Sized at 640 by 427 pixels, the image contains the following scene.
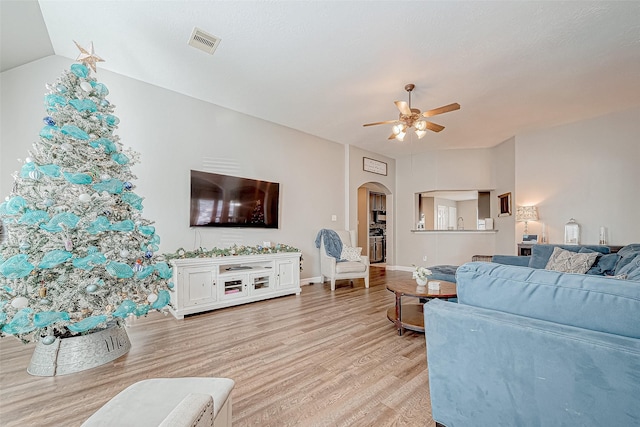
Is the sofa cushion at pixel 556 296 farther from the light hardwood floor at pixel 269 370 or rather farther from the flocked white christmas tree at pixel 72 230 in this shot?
the flocked white christmas tree at pixel 72 230

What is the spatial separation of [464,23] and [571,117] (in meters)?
3.58

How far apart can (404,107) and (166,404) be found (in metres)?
3.30

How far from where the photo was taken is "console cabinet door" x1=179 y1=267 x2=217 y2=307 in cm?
332

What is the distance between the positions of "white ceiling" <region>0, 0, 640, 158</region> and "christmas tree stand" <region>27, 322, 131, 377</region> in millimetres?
2729

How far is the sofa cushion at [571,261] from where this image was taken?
3014 millimetres

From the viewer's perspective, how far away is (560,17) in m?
2.38

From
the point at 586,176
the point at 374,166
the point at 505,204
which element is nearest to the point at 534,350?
the point at 586,176

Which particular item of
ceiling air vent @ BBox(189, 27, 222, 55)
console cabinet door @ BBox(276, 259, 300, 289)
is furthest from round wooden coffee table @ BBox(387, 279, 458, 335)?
ceiling air vent @ BBox(189, 27, 222, 55)

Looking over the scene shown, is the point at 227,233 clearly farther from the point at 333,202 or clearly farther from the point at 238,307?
the point at 333,202

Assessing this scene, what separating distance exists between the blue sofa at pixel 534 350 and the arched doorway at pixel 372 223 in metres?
6.49

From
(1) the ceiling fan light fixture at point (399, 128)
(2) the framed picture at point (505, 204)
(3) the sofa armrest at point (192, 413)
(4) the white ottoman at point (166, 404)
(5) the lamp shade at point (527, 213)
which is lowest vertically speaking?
(4) the white ottoman at point (166, 404)

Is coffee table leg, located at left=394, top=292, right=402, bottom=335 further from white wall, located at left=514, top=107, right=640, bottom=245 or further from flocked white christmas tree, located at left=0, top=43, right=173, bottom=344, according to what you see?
white wall, located at left=514, top=107, right=640, bottom=245

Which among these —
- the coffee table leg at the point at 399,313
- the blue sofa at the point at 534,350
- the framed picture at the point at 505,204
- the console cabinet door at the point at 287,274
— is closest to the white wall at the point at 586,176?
the framed picture at the point at 505,204

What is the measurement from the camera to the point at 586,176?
15.2 feet
